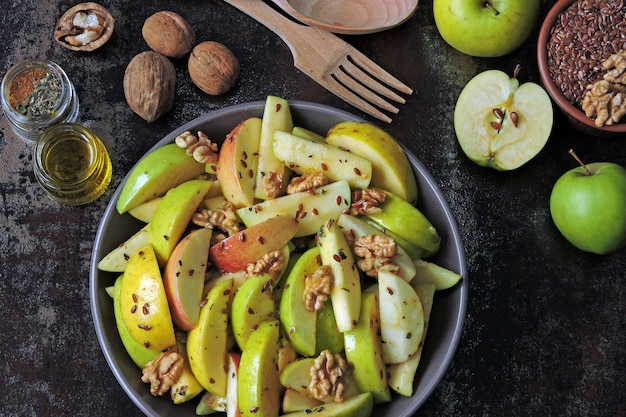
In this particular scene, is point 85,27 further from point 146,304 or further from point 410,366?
point 410,366

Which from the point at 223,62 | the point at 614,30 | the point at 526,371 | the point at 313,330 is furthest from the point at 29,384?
the point at 614,30

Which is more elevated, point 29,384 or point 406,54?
point 406,54

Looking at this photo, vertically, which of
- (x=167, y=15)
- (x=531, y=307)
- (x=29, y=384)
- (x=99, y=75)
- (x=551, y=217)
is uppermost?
(x=167, y=15)

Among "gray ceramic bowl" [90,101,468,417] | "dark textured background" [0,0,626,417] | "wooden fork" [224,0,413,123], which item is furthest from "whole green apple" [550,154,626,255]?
"wooden fork" [224,0,413,123]

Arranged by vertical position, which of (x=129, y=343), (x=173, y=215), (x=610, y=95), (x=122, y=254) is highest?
(x=610, y=95)

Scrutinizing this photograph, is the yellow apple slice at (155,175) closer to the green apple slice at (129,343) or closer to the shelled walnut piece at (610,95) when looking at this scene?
the green apple slice at (129,343)

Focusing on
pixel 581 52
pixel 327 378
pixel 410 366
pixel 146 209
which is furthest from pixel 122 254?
pixel 581 52

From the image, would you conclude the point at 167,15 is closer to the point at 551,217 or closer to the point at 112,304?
the point at 112,304
